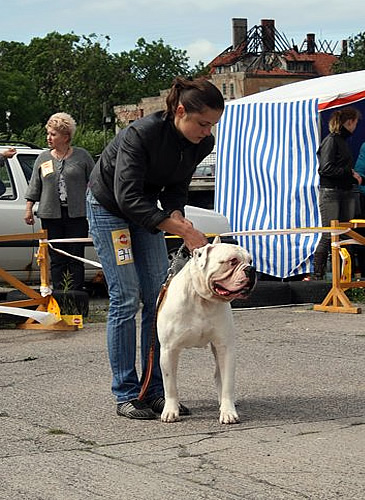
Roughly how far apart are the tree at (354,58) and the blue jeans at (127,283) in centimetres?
7038

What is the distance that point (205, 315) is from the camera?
5.83 metres

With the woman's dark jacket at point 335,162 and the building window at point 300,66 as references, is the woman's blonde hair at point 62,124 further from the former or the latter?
the building window at point 300,66

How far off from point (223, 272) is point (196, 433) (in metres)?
0.85

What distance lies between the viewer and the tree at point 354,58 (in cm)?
7531

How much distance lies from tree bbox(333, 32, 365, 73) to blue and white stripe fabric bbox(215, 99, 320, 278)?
62222 millimetres

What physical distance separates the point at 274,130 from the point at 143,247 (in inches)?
300

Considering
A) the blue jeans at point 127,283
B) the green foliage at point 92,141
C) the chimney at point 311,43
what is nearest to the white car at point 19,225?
the blue jeans at point 127,283

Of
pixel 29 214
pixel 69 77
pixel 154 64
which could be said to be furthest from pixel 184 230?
pixel 154 64

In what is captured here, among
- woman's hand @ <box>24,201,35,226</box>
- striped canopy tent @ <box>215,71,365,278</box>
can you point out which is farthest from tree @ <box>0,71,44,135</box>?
woman's hand @ <box>24,201,35,226</box>

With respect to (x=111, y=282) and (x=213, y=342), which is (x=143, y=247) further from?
(x=213, y=342)

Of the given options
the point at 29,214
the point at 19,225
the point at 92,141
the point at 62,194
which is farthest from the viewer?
the point at 92,141

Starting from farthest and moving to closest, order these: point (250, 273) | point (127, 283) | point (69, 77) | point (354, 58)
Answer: point (69, 77) < point (354, 58) < point (127, 283) < point (250, 273)

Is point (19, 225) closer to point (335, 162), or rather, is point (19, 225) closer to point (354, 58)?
point (335, 162)

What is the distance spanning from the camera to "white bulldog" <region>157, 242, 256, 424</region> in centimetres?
568
